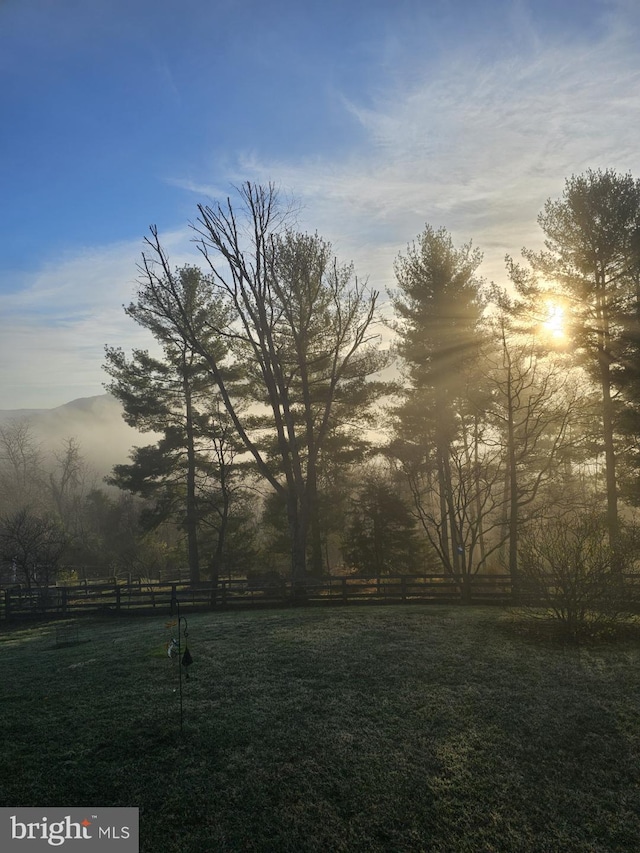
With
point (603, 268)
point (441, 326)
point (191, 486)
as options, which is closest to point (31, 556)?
point (191, 486)

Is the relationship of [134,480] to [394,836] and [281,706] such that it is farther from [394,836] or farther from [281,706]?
[394,836]

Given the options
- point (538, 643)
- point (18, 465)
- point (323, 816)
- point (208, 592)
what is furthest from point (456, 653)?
Answer: point (18, 465)

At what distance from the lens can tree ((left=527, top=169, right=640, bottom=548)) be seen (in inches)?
664

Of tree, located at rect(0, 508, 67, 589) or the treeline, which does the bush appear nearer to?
the treeline

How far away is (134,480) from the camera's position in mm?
24781

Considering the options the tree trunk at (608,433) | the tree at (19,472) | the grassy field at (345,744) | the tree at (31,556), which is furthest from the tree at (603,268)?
the tree at (19,472)

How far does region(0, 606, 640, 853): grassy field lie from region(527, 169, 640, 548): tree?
406 inches

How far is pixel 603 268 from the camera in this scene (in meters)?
17.3

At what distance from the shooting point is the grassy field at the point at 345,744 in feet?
14.0

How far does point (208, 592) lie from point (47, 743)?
10.7 m

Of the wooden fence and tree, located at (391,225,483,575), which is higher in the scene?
tree, located at (391,225,483,575)

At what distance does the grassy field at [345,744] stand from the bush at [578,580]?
687 millimetres

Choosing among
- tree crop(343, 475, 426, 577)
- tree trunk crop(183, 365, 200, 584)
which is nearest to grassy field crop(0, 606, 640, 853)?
tree crop(343, 475, 426, 577)

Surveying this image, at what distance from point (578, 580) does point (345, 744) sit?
21.1 ft
